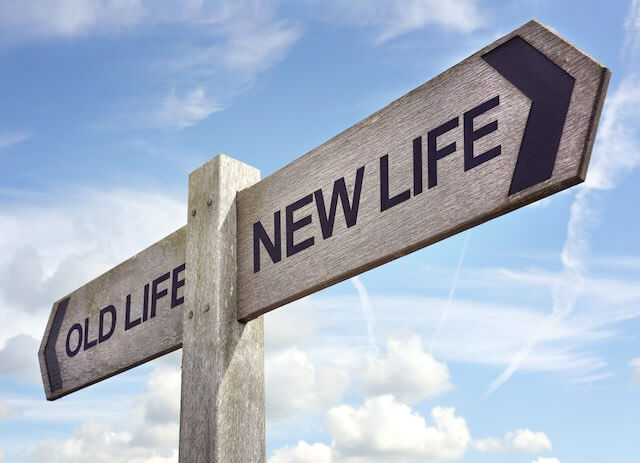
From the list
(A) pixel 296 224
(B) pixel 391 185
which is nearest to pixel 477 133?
(B) pixel 391 185

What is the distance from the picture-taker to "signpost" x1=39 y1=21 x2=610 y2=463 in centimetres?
177

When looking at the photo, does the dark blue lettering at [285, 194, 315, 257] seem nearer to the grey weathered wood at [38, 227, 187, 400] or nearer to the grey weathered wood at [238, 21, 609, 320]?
the grey weathered wood at [238, 21, 609, 320]

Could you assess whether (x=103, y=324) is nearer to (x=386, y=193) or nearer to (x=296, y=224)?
(x=296, y=224)

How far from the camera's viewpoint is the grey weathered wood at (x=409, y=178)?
1.71 m

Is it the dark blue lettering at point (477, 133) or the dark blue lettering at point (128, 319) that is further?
the dark blue lettering at point (128, 319)

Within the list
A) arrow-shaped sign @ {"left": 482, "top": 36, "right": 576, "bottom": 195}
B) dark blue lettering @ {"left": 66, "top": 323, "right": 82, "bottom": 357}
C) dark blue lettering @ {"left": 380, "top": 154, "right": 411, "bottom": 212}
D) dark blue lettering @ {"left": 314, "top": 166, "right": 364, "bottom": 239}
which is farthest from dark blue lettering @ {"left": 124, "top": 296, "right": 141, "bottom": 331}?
arrow-shaped sign @ {"left": 482, "top": 36, "right": 576, "bottom": 195}

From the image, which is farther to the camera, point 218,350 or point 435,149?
point 218,350

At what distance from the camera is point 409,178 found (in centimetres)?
203

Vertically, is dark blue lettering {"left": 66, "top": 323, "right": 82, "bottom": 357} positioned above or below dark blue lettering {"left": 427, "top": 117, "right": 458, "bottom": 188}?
below

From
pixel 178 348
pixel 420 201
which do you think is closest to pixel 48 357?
pixel 178 348

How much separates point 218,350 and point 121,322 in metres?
0.82

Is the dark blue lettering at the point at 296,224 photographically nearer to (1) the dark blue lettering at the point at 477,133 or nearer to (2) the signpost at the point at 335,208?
(2) the signpost at the point at 335,208

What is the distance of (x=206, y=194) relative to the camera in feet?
8.52

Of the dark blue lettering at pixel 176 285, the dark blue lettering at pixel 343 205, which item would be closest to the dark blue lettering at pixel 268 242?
the dark blue lettering at pixel 343 205
